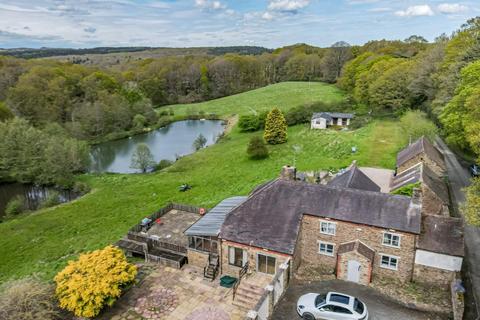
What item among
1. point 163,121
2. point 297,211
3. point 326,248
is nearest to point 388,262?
point 326,248

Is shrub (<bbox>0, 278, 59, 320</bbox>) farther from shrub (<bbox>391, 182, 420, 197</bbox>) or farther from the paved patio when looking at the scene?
shrub (<bbox>391, 182, 420, 197</bbox>)

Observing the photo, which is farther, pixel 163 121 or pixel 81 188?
pixel 163 121

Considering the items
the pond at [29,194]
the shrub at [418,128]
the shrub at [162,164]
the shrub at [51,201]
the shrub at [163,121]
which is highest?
the shrub at [418,128]

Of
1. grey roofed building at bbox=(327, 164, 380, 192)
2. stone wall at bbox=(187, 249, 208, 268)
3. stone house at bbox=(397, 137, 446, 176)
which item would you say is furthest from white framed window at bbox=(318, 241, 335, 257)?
stone house at bbox=(397, 137, 446, 176)

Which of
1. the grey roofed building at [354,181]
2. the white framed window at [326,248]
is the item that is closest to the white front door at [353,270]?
the white framed window at [326,248]

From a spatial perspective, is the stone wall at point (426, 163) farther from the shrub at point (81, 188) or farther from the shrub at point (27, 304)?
the shrub at point (81, 188)

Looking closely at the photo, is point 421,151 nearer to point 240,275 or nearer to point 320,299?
point 320,299
